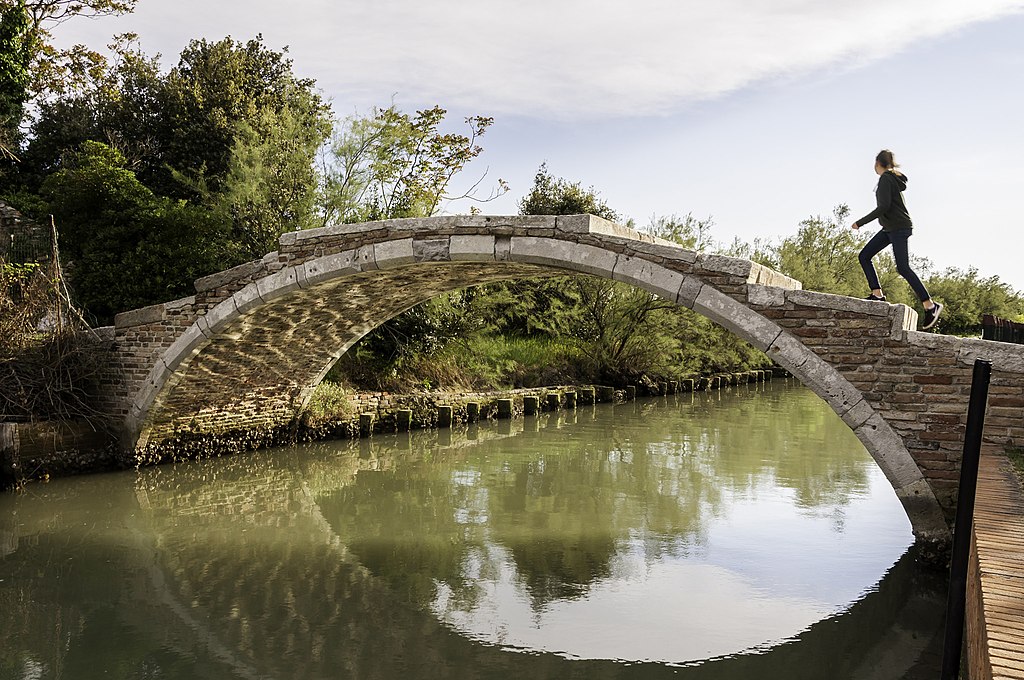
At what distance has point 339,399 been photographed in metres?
11.4

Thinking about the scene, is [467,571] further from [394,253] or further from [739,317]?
[394,253]

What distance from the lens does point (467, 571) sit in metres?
5.89

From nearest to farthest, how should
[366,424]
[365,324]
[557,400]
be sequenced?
[365,324]
[366,424]
[557,400]

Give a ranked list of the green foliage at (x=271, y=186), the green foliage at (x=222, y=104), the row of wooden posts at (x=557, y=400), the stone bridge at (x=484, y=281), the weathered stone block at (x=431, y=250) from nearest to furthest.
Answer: the stone bridge at (x=484, y=281) < the weathered stone block at (x=431, y=250) < the row of wooden posts at (x=557, y=400) < the green foliage at (x=271, y=186) < the green foliage at (x=222, y=104)

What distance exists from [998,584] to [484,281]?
8.03 metres

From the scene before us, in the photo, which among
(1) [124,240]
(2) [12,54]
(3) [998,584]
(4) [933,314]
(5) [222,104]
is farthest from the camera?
(5) [222,104]

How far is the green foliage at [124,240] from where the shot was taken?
36.8 ft

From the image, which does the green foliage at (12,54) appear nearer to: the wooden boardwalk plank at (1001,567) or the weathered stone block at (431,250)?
the weathered stone block at (431,250)

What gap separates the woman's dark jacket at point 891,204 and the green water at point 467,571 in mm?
2539

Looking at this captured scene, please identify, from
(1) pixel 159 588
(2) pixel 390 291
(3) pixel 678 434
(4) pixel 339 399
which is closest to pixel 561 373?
(3) pixel 678 434

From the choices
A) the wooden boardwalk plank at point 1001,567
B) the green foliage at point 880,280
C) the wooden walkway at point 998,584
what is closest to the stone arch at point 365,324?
the wooden boardwalk plank at point 1001,567

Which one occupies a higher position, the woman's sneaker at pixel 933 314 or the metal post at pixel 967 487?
the woman's sneaker at pixel 933 314

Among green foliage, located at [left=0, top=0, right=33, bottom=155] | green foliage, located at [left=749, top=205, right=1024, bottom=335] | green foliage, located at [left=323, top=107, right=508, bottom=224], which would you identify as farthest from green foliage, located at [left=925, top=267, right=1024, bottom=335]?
green foliage, located at [left=0, top=0, right=33, bottom=155]

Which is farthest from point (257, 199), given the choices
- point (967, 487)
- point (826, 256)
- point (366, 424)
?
point (826, 256)
